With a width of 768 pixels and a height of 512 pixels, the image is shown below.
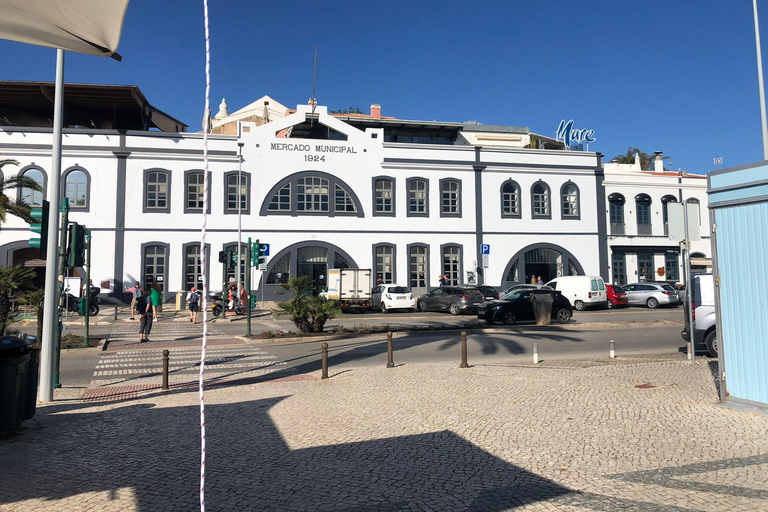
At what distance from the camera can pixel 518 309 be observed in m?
23.0

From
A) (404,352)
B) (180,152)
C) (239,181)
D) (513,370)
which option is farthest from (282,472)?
(180,152)

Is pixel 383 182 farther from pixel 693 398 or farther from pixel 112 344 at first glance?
pixel 693 398

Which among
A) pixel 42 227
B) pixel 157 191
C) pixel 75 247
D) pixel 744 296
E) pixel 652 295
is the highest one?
pixel 157 191

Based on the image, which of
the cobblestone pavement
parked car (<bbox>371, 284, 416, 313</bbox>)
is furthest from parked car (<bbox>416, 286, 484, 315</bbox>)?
the cobblestone pavement

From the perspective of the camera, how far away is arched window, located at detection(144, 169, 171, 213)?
33969mm

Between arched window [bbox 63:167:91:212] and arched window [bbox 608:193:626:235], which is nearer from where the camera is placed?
arched window [bbox 63:167:91:212]

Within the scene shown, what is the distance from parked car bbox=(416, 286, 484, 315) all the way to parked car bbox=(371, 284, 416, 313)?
92 cm

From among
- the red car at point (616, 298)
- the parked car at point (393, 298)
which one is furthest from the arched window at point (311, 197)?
the red car at point (616, 298)

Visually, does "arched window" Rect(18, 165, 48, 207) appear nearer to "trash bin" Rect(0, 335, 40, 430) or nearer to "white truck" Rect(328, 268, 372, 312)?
"white truck" Rect(328, 268, 372, 312)

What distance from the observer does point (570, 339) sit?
58.7 ft

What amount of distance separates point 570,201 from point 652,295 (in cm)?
954

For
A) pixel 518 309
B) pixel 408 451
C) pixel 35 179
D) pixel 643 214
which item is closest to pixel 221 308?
pixel 35 179

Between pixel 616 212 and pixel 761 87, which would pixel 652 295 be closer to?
pixel 616 212

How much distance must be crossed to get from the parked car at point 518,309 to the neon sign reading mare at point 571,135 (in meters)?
24.0
